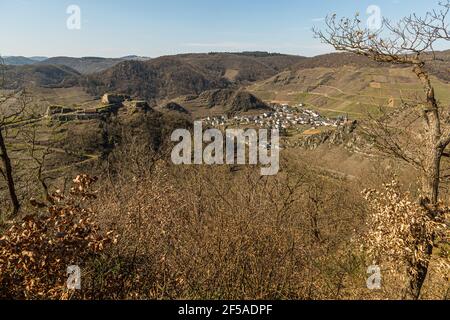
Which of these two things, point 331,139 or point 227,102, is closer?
point 331,139

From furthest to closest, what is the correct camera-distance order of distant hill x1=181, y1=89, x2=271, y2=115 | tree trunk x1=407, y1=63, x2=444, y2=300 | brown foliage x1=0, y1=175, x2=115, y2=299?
distant hill x1=181, y1=89, x2=271, y2=115 → tree trunk x1=407, y1=63, x2=444, y2=300 → brown foliage x1=0, y1=175, x2=115, y2=299

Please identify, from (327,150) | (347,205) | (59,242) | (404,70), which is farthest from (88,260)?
(404,70)

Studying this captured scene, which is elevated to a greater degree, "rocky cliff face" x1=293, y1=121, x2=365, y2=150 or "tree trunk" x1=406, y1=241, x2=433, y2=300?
"tree trunk" x1=406, y1=241, x2=433, y2=300

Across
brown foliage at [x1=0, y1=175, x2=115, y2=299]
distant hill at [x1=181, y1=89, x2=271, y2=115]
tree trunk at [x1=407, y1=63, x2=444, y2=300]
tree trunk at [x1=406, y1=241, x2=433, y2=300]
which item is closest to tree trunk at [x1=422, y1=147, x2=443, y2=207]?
tree trunk at [x1=407, y1=63, x2=444, y2=300]

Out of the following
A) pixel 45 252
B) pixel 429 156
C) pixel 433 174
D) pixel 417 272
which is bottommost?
pixel 417 272

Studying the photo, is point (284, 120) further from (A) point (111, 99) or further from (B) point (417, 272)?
(B) point (417, 272)

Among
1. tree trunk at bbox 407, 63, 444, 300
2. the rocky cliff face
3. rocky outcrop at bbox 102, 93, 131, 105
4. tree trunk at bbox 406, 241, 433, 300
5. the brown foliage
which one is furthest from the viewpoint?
rocky outcrop at bbox 102, 93, 131, 105

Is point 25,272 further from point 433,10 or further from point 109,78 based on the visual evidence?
point 109,78

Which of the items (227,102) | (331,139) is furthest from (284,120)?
(331,139)

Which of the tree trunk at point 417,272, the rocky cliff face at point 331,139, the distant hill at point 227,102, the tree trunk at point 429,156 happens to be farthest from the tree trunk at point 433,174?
the distant hill at point 227,102

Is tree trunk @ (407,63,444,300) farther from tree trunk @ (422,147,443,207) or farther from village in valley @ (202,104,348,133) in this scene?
village in valley @ (202,104,348,133)

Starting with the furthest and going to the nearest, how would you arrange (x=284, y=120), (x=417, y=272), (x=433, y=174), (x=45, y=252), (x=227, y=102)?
(x=227, y=102) → (x=284, y=120) → (x=433, y=174) → (x=417, y=272) → (x=45, y=252)

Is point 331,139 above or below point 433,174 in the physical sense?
below

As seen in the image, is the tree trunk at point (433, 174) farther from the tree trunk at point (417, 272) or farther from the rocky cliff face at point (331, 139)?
the rocky cliff face at point (331, 139)
